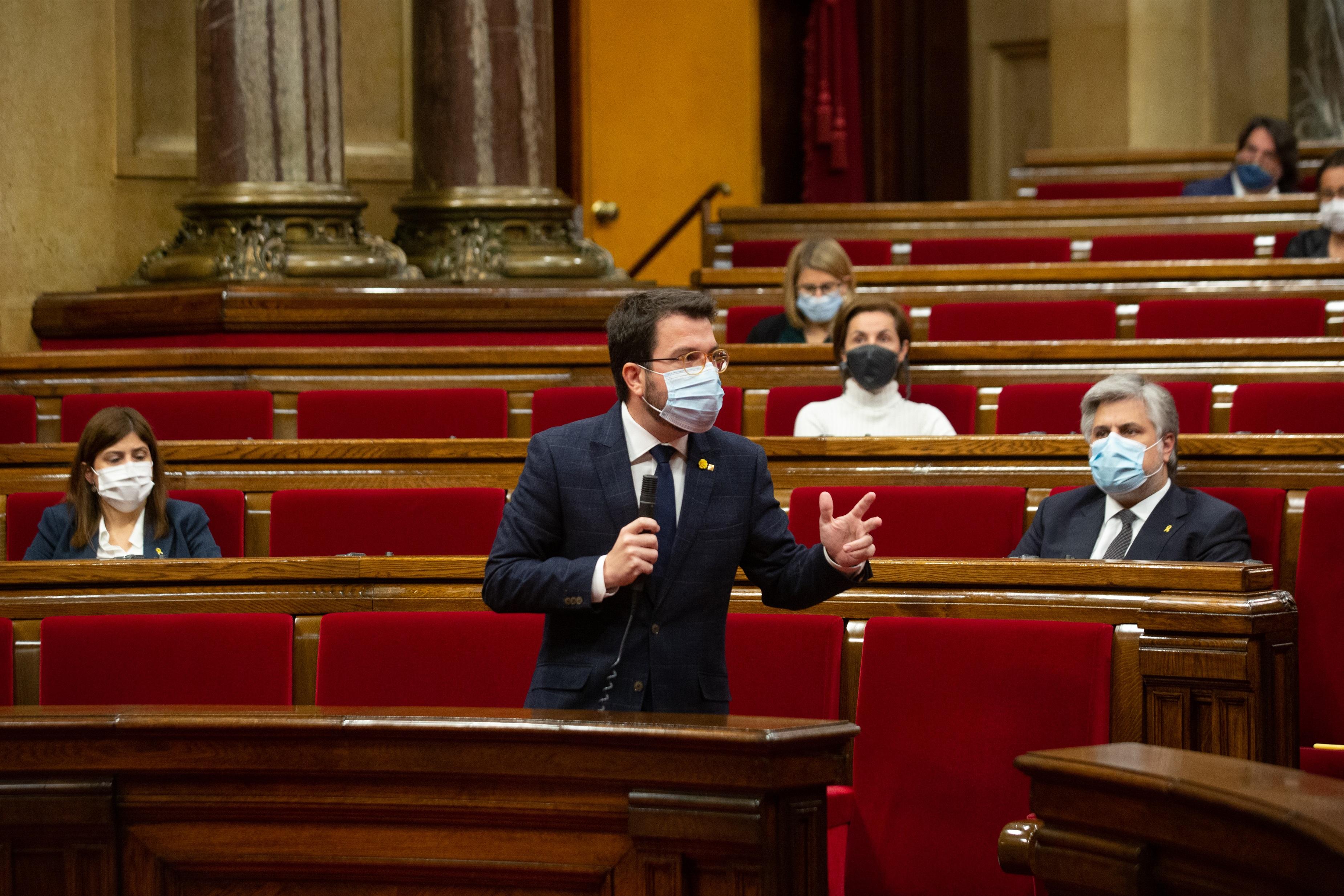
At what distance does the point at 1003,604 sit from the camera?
194 cm

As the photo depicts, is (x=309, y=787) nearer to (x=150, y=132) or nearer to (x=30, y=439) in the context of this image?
(x=30, y=439)

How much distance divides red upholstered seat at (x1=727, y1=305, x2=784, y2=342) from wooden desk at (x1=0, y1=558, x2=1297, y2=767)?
2.38 m

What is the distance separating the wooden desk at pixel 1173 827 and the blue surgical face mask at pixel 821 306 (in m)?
2.59

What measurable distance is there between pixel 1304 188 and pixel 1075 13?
2305 mm

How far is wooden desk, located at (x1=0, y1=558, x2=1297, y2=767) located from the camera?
69.1 inches

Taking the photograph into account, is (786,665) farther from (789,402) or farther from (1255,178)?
(1255,178)

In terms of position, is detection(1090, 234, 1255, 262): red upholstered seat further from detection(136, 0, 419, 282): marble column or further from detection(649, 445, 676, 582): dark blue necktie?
detection(649, 445, 676, 582): dark blue necktie

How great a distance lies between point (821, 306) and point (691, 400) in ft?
7.42

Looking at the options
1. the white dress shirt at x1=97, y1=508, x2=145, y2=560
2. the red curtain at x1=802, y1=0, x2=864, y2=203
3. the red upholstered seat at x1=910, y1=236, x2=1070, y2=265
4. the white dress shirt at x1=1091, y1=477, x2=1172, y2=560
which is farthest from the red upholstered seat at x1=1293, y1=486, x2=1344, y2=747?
the red curtain at x1=802, y1=0, x2=864, y2=203

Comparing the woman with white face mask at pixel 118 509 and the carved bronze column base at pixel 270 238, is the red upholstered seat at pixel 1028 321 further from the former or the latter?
the woman with white face mask at pixel 118 509

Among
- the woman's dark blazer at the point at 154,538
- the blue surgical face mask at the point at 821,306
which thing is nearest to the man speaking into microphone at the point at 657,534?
the woman's dark blazer at the point at 154,538

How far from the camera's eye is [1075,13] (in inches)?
314

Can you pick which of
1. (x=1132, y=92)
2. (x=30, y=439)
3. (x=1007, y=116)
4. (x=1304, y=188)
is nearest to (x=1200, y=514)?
(x=30, y=439)

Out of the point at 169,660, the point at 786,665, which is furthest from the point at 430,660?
the point at 786,665
